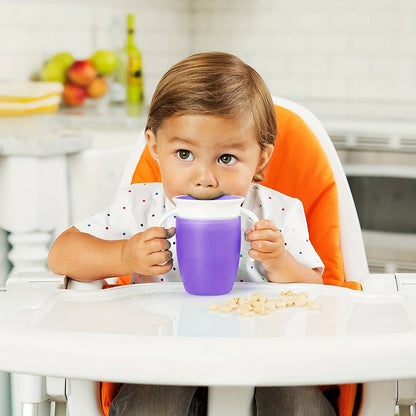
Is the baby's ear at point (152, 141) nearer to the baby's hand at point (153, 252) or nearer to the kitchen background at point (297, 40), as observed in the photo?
the baby's hand at point (153, 252)

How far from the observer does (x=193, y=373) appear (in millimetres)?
790

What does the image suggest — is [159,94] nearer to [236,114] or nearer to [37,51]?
[236,114]

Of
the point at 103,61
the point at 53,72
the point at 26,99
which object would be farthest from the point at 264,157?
the point at 103,61

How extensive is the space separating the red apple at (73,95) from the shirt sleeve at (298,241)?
5.65ft

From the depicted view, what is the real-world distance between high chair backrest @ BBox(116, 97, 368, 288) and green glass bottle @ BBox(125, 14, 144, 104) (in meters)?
1.64

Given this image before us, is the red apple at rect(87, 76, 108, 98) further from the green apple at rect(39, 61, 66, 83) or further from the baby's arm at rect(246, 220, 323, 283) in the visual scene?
the baby's arm at rect(246, 220, 323, 283)

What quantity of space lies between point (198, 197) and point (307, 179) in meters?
0.41

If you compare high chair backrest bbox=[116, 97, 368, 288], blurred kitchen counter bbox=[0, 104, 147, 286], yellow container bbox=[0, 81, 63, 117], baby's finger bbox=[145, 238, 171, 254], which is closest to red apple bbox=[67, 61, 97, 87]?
yellow container bbox=[0, 81, 63, 117]

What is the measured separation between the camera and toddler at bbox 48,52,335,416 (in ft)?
3.53

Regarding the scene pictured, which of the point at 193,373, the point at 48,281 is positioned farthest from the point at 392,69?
the point at 193,373

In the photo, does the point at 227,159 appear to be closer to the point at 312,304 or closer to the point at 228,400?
the point at 312,304

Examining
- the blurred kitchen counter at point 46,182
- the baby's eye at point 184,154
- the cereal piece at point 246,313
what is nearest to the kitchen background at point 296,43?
the blurred kitchen counter at point 46,182

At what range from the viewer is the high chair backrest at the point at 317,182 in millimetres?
1478

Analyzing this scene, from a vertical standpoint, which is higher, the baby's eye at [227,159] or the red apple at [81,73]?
the red apple at [81,73]
